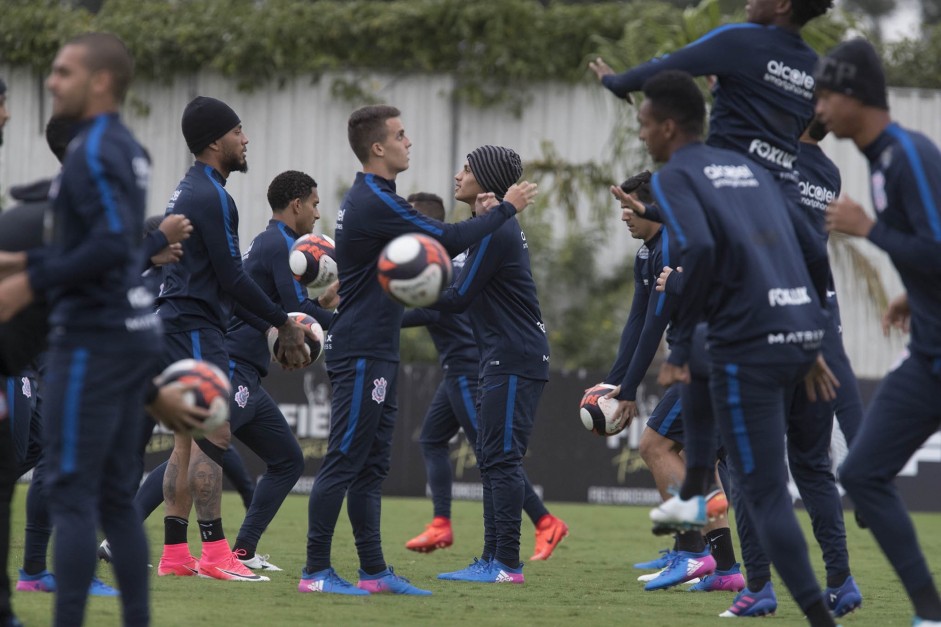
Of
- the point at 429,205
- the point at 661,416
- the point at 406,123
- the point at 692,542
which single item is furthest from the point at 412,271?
the point at 406,123

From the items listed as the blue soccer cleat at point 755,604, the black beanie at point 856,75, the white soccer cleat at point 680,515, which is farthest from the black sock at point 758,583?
the black beanie at point 856,75

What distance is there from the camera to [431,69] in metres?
20.8

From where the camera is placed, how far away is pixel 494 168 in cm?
814

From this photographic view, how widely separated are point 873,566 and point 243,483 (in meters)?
4.59

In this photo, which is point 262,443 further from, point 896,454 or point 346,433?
point 896,454

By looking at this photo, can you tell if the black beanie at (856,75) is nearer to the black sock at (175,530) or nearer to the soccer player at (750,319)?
the soccer player at (750,319)

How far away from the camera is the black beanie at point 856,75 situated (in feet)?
17.6

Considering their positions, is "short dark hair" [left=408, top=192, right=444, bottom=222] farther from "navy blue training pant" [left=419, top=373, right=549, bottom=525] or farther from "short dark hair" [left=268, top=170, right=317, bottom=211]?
"short dark hair" [left=268, top=170, right=317, bottom=211]

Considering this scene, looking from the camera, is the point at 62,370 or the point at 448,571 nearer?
the point at 62,370

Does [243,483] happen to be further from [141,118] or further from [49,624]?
[141,118]

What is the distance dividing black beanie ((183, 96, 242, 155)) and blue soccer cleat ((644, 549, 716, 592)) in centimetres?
377

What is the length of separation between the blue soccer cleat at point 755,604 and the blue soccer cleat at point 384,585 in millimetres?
1732

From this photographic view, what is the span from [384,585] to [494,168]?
2663mm

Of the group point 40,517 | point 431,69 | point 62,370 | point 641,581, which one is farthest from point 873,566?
point 431,69
